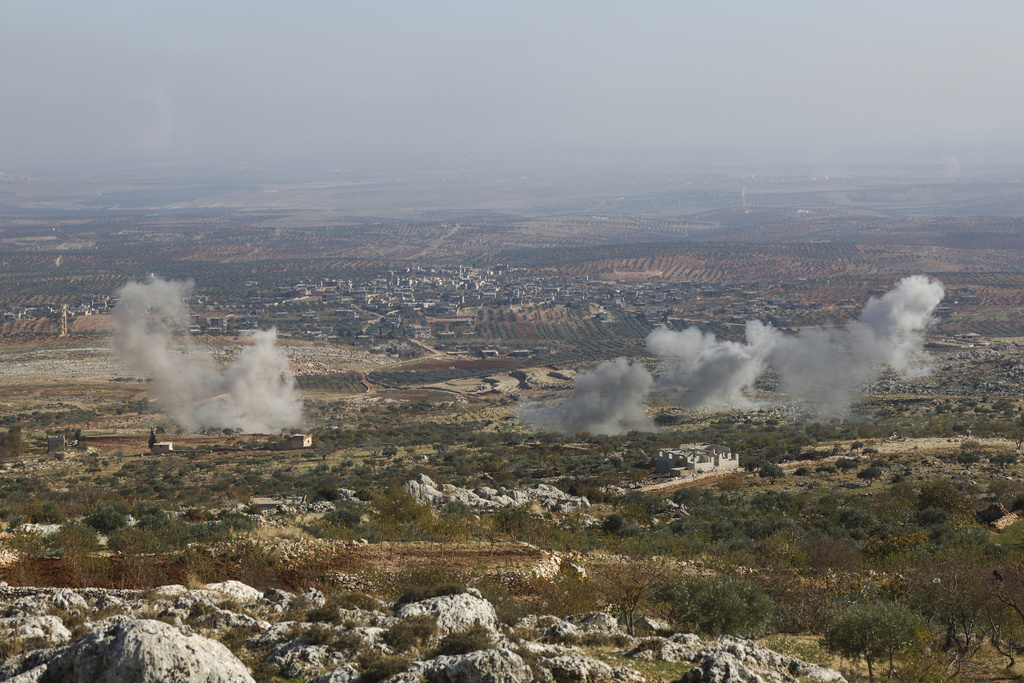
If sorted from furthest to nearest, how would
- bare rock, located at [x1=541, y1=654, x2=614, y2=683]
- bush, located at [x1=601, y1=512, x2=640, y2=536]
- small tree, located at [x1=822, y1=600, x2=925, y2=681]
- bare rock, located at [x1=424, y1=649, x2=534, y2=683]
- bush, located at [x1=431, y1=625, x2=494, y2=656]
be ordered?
1. bush, located at [x1=601, y1=512, x2=640, y2=536]
2. small tree, located at [x1=822, y1=600, x2=925, y2=681]
3. bush, located at [x1=431, y1=625, x2=494, y2=656]
4. bare rock, located at [x1=541, y1=654, x2=614, y2=683]
5. bare rock, located at [x1=424, y1=649, x2=534, y2=683]

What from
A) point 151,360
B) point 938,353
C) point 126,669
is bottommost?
point 938,353

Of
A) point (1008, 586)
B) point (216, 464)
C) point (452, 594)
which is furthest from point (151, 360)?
point (1008, 586)

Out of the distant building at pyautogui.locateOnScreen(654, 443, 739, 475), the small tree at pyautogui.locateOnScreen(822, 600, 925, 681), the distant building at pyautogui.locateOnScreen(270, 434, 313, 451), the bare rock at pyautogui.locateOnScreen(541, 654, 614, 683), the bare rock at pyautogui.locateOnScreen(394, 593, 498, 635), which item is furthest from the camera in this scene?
the distant building at pyautogui.locateOnScreen(270, 434, 313, 451)

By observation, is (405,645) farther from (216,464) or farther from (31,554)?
(216,464)

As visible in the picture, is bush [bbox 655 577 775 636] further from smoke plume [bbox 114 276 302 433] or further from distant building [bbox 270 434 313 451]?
smoke plume [bbox 114 276 302 433]

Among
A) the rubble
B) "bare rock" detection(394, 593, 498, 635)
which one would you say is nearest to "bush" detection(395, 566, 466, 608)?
"bare rock" detection(394, 593, 498, 635)

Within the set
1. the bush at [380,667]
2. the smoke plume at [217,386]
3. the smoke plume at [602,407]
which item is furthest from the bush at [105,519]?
the smoke plume at [602,407]

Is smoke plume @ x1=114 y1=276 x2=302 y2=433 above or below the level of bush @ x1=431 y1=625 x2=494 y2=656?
below

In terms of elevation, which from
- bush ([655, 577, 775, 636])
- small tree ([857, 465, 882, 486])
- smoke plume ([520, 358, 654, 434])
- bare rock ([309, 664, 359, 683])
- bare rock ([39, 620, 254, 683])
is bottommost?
smoke plume ([520, 358, 654, 434])
